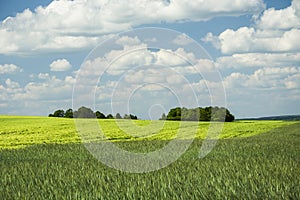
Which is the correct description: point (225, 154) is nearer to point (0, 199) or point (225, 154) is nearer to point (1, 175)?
point (1, 175)

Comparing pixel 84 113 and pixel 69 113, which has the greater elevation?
pixel 69 113

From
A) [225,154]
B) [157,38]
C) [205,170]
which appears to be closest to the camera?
[205,170]

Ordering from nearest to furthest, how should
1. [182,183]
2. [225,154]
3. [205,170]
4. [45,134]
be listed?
[182,183]
[205,170]
[225,154]
[45,134]

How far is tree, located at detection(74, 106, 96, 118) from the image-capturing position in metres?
16.9

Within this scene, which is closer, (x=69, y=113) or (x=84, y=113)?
(x=84, y=113)

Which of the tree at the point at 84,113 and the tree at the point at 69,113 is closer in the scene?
the tree at the point at 84,113

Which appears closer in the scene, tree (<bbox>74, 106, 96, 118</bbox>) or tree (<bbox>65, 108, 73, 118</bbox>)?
tree (<bbox>74, 106, 96, 118</bbox>)

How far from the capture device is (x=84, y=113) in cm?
1777

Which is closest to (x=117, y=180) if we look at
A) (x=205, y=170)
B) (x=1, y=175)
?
(x=205, y=170)

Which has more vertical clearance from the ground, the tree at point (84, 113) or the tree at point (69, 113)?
the tree at point (69, 113)

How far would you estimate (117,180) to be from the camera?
1105 centimetres

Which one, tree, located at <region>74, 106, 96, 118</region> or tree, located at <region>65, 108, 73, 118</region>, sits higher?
tree, located at <region>65, 108, 73, 118</region>

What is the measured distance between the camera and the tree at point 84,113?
16919mm

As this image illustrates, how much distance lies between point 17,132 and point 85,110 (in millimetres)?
15878
